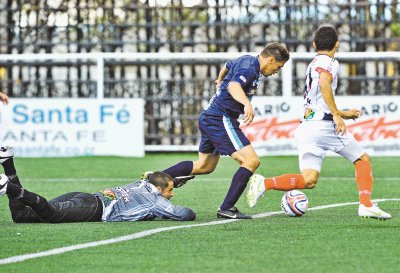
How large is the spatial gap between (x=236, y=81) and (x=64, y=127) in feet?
38.5

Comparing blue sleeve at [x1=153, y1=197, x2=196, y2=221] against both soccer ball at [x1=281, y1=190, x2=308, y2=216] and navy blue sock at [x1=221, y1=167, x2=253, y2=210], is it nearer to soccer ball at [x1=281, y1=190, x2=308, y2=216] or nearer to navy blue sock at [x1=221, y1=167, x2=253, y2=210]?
navy blue sock at [x1=221, y1=167, x2=253, y2=210]

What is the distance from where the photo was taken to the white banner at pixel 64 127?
22.0 meters

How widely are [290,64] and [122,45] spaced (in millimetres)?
4132

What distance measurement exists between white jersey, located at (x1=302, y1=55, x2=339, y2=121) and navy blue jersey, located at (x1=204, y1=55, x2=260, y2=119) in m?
0.50

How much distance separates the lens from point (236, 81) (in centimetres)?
1062

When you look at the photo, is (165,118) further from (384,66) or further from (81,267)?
(81,267)

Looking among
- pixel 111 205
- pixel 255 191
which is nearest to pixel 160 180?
pixel 111 205

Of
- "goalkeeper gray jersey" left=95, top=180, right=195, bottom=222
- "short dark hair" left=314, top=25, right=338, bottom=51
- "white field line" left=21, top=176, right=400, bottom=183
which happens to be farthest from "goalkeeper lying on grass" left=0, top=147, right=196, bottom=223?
"white field line" left=21, top=176, right=400, bottom=183

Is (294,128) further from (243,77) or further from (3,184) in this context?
(3,184)

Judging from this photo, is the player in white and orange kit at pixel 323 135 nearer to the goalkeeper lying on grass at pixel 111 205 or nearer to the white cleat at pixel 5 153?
the goalkeeper lying on grass at pixel 111 205

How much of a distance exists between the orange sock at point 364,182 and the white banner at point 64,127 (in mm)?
11905

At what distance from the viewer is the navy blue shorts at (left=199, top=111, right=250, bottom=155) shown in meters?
10.8

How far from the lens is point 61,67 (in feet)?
86.3

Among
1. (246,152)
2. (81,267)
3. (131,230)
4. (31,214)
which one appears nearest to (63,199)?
(31,214)
